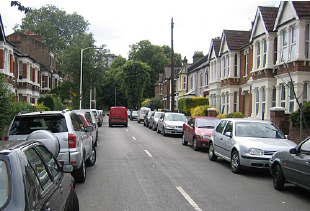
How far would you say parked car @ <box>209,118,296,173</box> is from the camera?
30.0 feet

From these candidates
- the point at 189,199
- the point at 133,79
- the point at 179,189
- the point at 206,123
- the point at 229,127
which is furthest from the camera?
the point at 133,79

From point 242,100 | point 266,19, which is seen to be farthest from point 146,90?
point 266,19

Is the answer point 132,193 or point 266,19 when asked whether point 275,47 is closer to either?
point 266,19

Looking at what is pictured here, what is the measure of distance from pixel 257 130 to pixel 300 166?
12.5 ft

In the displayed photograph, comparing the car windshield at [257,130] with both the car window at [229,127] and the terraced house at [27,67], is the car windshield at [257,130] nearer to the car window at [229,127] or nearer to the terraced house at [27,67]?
the car window at [229,127]

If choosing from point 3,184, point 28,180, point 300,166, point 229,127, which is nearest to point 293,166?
point 300,166

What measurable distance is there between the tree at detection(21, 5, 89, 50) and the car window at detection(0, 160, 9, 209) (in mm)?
59829

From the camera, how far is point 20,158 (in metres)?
3.24

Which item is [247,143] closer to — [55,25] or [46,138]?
[46,138]

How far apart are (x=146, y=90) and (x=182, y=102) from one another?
37195 mm

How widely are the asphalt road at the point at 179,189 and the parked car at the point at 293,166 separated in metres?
0.35

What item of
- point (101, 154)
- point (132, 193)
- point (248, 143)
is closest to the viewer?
point (132, 193)

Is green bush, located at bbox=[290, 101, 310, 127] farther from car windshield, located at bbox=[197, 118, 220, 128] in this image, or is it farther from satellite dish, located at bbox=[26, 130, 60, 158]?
satellite dish, located at bbox=[26, 130, 60, 158]

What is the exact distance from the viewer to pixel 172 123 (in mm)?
21891
